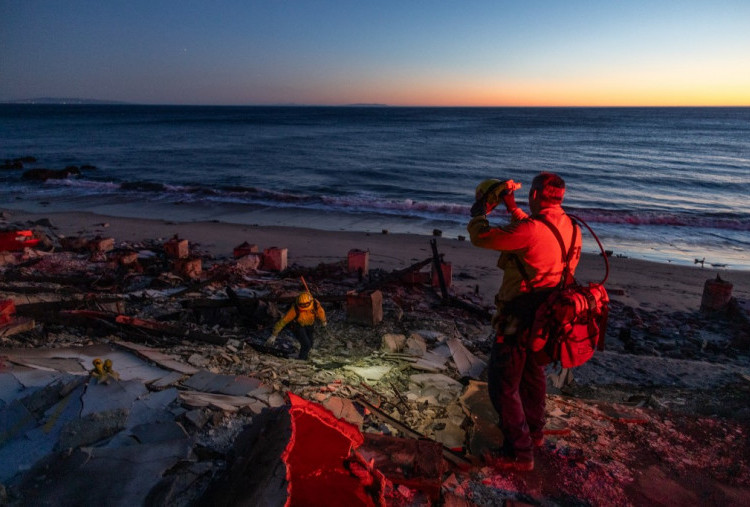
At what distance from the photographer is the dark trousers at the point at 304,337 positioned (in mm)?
5523

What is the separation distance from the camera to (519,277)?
3.27m

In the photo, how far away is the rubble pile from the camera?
253 centimetres

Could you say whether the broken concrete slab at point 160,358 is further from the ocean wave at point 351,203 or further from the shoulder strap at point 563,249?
the ocean wave at point 351,203

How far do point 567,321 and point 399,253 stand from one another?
9.09 metres

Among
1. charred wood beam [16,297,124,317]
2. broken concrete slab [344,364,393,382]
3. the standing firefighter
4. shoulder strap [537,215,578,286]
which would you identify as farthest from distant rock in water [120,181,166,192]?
shoulder strap [537,215,578,286]

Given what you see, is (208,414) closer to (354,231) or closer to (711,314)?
(711,314)

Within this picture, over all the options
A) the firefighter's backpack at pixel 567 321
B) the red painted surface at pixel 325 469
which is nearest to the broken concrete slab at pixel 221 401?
the red painted surface at pixel 325 469

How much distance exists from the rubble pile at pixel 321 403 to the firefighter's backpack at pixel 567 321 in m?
0.96

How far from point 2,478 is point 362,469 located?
1944mm

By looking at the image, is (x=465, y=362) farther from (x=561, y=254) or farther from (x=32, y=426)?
(x=32, y=426)

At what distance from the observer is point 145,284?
27.1ft

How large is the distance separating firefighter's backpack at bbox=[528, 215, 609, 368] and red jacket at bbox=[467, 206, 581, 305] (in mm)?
59

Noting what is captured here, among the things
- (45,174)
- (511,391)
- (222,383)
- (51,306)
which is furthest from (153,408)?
(45,174)

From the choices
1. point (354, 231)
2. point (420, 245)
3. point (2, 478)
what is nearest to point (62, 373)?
point (2, 478)
